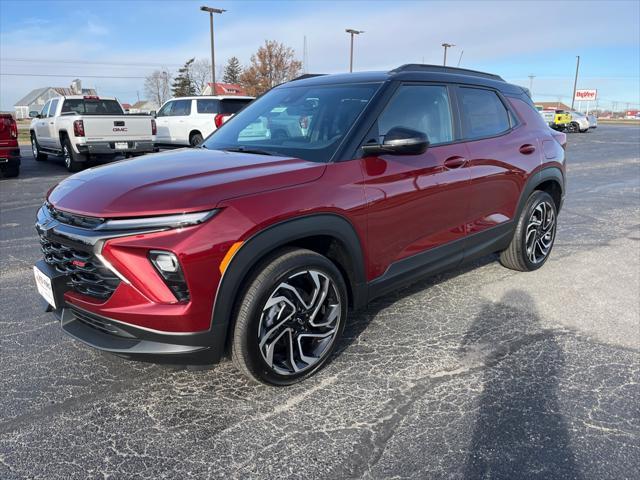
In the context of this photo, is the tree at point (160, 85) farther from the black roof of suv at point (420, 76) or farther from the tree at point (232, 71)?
the black roof of suv at point (420, 76)

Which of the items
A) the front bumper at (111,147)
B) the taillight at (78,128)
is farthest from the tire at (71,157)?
the taillight at (78,128)

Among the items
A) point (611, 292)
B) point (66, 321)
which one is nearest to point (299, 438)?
point (66, 321)

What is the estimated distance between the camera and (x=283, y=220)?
8.59 feet

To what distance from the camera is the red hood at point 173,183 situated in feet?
7.86

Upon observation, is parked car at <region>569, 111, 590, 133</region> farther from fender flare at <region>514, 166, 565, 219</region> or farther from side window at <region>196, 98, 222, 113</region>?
fender flare at <region>514, 166, 565, 219</region>

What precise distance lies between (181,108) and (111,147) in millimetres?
3912

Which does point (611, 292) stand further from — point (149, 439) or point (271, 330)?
point (149, 439)

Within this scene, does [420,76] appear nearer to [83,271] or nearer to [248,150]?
[248,150]

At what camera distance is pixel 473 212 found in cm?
393

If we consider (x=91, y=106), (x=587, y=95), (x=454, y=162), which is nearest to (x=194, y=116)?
(x=91, y=106)

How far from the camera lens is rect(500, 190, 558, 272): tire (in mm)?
4633

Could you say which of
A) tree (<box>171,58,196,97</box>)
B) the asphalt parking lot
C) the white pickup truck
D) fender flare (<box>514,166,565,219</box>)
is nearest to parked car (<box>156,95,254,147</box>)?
the white pickup truck

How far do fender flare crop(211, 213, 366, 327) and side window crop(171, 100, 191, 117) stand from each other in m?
13.6

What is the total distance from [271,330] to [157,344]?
60 cm
